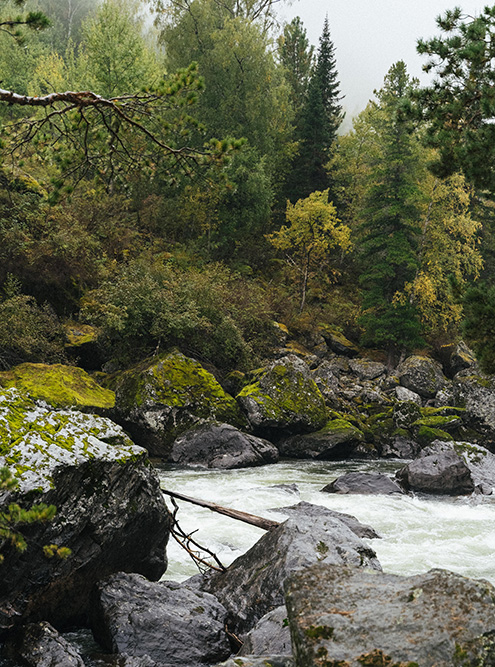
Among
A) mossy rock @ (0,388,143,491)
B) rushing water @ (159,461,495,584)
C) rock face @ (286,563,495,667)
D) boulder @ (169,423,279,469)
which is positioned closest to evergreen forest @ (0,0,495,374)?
mossy rock @ (0,388,143,491)

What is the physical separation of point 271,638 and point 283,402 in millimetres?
12560

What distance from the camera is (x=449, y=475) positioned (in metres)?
11.9

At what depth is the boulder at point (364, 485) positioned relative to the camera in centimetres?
1149

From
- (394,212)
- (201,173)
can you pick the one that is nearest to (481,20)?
(201,173)

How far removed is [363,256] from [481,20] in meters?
20.6

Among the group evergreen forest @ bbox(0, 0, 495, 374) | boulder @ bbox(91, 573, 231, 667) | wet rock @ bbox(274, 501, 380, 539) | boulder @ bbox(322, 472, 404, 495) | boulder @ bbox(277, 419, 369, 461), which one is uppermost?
evergreen forest @ bbox(0, 0, 495, 374)

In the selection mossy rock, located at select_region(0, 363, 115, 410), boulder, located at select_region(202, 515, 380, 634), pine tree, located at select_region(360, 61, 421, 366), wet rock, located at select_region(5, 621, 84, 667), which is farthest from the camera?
pine tree, located at select_region(360, 61, 421, 366)

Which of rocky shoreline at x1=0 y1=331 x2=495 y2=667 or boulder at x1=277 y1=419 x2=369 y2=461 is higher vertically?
rocky shoreline at x1=0 y1=331 x2=495 y2=667

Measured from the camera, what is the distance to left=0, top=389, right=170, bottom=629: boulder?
433 centimetres

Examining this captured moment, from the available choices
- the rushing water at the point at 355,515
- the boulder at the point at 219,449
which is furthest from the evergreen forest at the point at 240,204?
the boulder at the point at 219,449

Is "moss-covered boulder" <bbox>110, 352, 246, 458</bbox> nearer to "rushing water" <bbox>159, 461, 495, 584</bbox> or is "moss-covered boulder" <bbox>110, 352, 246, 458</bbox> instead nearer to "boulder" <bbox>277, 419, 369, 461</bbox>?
"boulder" <bbox>277, 419, 369, 461</bbox>

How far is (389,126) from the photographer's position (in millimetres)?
26969

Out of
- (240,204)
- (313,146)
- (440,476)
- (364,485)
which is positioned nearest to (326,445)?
(364,485)

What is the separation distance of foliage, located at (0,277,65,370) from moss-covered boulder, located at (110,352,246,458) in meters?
2.20
